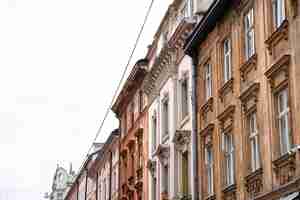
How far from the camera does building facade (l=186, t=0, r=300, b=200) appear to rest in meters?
18.2

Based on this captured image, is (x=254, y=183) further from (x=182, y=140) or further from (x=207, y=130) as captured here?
(x=182, y=140)

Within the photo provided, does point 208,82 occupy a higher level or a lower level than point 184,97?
lower

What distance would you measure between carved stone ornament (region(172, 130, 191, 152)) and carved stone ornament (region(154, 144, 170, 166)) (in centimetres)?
169

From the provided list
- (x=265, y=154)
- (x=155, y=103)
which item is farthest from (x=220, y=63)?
(x=155, y=103)

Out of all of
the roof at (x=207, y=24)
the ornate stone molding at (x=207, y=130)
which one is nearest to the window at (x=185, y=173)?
the ornate stone molding at (x=207, y=130)

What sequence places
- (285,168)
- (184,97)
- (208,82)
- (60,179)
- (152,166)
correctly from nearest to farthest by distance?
A: (285,168)
(208,82)
(184,97)
(152,166)
(60,179)

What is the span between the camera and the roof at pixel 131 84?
38062mm

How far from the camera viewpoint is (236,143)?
2220 cm

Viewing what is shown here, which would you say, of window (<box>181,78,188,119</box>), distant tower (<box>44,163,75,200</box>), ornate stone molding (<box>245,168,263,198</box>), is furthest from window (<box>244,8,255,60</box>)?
distant tower (<box>44,163,75,200</box>)

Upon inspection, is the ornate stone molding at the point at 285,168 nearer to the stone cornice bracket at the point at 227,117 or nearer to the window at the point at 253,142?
the window at the point at 253,142

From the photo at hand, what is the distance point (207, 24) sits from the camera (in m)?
25.5

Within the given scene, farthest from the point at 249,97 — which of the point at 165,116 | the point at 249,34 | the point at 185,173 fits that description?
the point at 165,116

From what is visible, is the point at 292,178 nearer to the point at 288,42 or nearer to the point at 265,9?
the point at 288,42

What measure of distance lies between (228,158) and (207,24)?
4915mm
